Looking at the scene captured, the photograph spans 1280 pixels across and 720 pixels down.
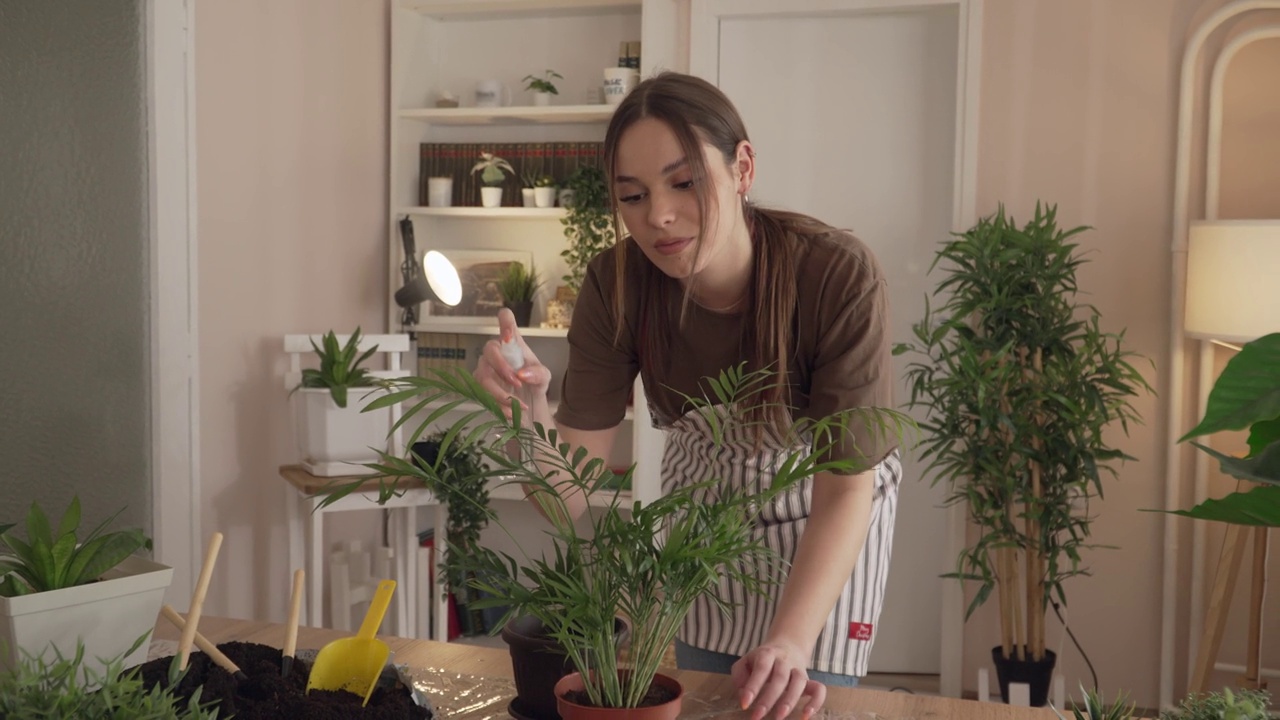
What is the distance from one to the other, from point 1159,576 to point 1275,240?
1.23 m

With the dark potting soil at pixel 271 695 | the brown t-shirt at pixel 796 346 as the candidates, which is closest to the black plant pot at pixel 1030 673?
the brown t-shirt at pixel 796 346

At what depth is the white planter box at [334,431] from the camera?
10.4ft

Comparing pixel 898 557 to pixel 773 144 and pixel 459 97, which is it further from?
pixel 459 97

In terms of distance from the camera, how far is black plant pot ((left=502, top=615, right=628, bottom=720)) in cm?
116

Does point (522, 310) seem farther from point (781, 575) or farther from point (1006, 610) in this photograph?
point (781, 575)

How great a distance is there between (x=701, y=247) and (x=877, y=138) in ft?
8.41

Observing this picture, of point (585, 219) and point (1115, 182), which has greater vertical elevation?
point (1115, 182)

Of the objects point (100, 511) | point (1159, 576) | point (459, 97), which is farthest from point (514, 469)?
point (459, 97)

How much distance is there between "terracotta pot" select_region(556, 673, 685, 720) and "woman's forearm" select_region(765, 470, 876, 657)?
32 cm

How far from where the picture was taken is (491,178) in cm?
405

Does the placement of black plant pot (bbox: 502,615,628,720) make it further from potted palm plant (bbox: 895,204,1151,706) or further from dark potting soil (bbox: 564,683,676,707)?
potted palm plant (bbox: 895,204,1151,706)

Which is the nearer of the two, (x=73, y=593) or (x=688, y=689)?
(x=73, y=593)

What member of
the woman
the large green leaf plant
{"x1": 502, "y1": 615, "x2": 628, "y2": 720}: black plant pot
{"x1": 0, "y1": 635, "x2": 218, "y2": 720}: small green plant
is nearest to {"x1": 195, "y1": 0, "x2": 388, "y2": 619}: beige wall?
the woman

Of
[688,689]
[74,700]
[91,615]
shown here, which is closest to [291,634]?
[91,615]
